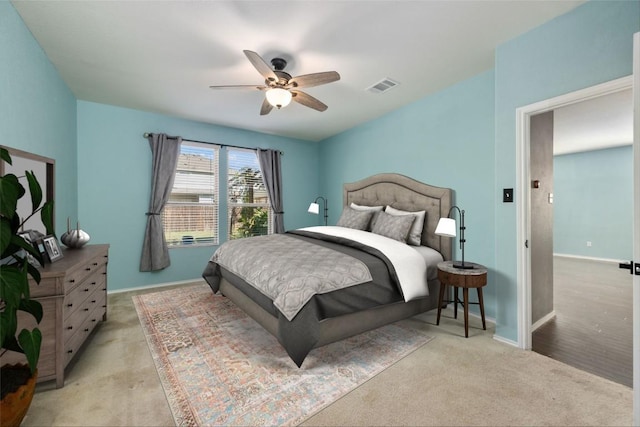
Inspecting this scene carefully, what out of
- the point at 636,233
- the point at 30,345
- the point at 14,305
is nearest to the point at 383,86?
the point at 636,233

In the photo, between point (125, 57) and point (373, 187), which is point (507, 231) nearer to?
point (373, 187)

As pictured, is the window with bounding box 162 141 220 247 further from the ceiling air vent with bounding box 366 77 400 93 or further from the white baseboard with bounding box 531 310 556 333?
the white baseboard with bounding box 531 310 556 333

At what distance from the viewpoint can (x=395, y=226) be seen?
3336mm

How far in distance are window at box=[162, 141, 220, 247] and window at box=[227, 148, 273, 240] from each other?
28cm

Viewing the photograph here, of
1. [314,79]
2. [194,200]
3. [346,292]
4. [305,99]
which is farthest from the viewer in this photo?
[194,200]

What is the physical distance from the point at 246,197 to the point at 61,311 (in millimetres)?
3466

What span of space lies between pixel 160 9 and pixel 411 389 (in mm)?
3198

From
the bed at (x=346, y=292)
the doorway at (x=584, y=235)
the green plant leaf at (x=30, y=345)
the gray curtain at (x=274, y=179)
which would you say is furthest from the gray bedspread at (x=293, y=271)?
the gray curtain at (x=274, y=179)

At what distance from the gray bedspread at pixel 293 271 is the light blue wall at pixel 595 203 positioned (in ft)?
23.3

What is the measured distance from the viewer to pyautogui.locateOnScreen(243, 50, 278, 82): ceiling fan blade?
6.76 feet

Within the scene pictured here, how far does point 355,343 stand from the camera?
2.41m

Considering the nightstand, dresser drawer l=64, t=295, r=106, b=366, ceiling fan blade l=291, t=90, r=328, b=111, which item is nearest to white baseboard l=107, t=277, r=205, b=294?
dresser drawer l=64, t=295, r=106, b=366

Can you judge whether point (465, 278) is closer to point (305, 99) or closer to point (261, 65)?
point (305, 99)

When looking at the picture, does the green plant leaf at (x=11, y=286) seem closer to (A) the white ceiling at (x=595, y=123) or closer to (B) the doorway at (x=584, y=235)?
(B) the doorway at (x=584, y=235)
